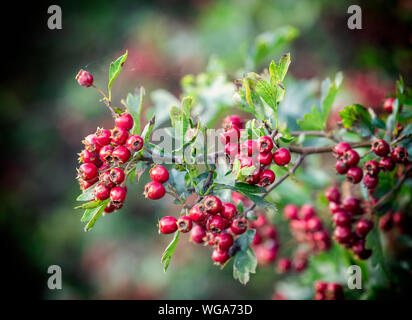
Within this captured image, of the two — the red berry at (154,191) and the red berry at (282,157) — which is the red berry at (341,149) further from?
the red berry at (154,191)

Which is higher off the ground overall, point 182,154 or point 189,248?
point 182,154

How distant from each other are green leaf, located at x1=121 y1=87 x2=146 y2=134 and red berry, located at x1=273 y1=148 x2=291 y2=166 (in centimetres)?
57

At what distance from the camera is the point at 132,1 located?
4980mm

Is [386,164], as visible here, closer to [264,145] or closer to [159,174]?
[264,145]

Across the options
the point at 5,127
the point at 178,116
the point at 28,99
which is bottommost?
the point at 178,116

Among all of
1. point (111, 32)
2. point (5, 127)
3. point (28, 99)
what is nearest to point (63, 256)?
point (5, 127)

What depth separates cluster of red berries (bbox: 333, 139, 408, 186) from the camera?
4.76ft

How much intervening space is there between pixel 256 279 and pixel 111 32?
152 inches

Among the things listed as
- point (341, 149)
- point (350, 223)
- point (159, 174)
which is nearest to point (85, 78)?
point (159, 174)

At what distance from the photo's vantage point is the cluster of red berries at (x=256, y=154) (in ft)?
4.23

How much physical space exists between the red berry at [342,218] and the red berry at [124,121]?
1.12m

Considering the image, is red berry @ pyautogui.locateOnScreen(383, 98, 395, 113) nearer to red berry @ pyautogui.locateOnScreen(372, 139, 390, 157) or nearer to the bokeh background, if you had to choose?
red berry @ pyautogui.locateOnScreen(372, 139, 390, 157)
